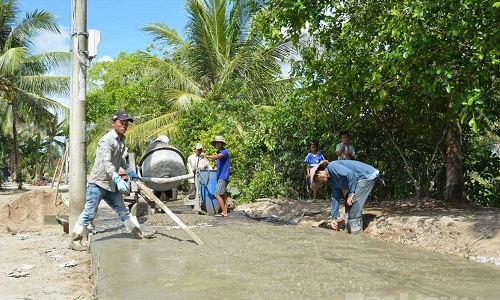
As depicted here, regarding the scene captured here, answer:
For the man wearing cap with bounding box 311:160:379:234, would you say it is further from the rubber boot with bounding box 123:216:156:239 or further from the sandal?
the rubber boot with bounding box 123:216:156:239

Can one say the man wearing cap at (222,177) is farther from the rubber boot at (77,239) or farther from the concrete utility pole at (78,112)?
the rubber boot at (77,239)

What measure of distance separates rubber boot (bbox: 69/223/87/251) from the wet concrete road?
0.60 feet

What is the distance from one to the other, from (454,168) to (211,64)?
42.1ft

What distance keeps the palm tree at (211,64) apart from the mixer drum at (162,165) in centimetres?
938

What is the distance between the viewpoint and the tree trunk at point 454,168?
416 inches

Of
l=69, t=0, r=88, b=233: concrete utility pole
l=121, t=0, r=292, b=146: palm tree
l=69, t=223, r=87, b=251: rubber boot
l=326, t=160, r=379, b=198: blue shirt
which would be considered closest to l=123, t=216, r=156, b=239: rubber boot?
l=69, t=223, r=87, b=251: rubber boot

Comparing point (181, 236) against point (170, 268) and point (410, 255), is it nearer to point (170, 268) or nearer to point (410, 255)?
point (170, 268)

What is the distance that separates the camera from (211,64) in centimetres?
2158

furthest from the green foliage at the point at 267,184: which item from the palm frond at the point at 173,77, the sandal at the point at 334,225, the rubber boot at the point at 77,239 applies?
the palm frond at the point at 173,77

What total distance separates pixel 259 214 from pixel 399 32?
5.34 metres

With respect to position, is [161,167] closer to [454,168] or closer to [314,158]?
[314,158]

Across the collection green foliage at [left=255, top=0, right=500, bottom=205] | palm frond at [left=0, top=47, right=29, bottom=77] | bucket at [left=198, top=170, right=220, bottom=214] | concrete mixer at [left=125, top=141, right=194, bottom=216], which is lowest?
bucket at [left=198, top=170, right=220, bottom=214]

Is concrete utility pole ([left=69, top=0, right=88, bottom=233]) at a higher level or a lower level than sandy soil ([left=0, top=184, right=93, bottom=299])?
higher

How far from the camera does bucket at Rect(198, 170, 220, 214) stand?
417 inches
